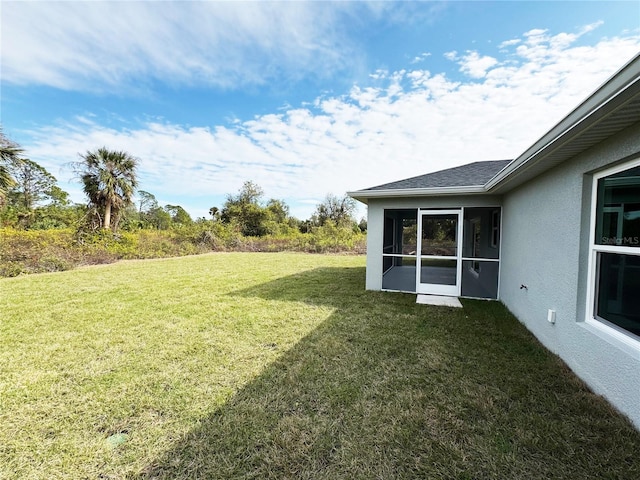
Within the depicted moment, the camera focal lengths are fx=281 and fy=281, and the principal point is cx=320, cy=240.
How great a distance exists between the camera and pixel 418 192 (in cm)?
629

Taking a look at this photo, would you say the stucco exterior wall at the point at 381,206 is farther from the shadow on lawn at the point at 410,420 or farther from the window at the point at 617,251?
the window at the point at 617,251

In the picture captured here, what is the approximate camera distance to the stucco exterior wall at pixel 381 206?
20.9 ft

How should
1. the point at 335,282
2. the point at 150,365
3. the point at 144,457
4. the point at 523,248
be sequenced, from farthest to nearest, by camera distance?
the point at 335,282
the point at 523,248
the point at 150,365
the point at 144,457

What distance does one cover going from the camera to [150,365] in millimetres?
3297

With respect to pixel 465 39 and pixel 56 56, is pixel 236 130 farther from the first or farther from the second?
pixel 465 39

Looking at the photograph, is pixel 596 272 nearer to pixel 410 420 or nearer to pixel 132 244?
pixel 410 420

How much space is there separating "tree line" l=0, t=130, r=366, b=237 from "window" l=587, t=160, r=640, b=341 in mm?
13485

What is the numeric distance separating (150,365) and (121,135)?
14.6 meters

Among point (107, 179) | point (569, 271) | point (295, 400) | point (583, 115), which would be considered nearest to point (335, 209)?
point (107, 179)

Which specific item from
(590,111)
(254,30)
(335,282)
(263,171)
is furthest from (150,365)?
(263,171)

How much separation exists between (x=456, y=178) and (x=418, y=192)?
1.37m

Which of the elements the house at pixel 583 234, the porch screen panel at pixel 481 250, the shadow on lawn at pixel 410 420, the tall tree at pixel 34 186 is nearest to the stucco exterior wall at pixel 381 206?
the house at pixel 583 234

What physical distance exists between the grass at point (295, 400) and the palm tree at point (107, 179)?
32.3ft

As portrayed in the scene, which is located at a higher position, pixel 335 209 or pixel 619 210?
pixel 335 209
